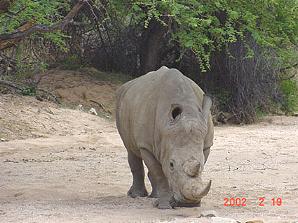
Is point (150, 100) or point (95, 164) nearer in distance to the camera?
point (150, 100)

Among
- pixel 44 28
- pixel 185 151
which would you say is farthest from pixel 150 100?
pixel 44 28

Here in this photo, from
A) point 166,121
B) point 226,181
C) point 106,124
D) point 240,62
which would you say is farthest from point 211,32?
point 166,121

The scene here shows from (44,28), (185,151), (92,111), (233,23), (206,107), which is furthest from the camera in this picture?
(233,23)

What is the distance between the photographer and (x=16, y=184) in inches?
384

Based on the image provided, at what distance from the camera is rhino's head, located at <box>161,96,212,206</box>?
269 inches

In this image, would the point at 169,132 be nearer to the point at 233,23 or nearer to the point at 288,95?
the point at 233,23

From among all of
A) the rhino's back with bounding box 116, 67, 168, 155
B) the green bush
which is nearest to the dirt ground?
the rhino's back with bounding box 116, 67, 168, 155

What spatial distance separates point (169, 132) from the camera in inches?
289

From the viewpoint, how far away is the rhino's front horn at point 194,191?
673 cm

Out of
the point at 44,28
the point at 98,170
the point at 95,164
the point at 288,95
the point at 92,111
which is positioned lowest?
the point at 92,111

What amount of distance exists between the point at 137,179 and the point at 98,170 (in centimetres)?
250

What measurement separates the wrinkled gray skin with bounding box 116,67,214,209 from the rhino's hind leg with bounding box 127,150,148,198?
0.01 metres

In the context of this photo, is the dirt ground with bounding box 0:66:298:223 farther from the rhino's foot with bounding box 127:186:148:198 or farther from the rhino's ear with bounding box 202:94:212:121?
the rhino's ear with bounding box 202:94:212:121

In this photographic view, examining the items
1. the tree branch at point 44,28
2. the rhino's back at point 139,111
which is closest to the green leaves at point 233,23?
the tree branch at point 44,28
